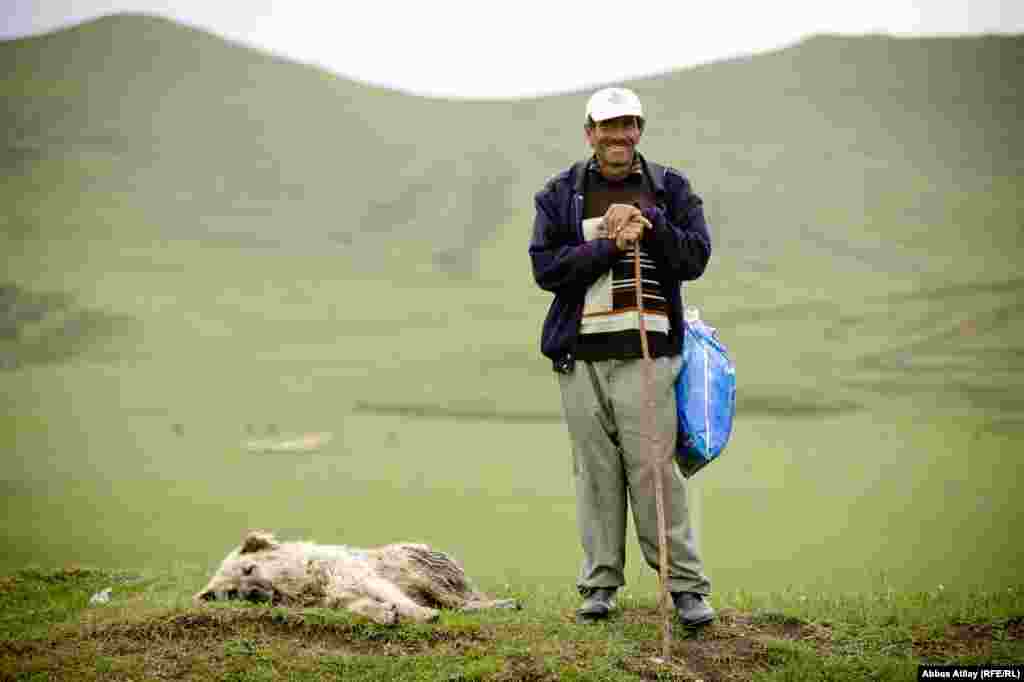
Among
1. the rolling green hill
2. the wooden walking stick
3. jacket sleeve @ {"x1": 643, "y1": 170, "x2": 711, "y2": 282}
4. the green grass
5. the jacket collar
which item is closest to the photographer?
the green grass

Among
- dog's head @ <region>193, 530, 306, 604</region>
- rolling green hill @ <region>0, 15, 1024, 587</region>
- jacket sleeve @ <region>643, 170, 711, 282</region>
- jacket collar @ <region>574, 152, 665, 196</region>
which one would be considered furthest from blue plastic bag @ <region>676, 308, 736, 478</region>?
rolling green hill @ <region>0, 15, 1024, 587</region>

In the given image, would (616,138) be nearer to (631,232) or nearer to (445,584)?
(631,232)

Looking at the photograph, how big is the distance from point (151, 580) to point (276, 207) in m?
27.7

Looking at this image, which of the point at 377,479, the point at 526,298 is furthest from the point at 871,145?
the point at 377,479

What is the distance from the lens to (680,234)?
14.3 feet

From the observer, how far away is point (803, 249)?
30094 mm

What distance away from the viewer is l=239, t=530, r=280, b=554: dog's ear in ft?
16.7

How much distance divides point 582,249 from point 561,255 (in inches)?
4.5

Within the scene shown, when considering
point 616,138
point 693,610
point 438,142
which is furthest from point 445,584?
point 438,142

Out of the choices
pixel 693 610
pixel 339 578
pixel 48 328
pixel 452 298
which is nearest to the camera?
pixel 693 610

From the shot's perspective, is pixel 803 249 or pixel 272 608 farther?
pixel 803 249

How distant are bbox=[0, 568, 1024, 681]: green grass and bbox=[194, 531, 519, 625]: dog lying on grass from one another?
0.78ft

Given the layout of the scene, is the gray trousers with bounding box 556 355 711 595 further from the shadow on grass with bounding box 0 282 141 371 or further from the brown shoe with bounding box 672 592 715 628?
the shadow on grass with bounding box 0 282 141 371

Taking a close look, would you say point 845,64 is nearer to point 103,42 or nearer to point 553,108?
point 553,108
